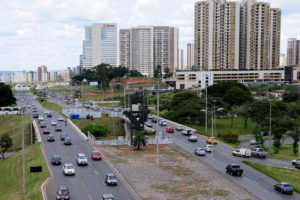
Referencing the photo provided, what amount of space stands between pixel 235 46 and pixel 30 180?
6574 inches

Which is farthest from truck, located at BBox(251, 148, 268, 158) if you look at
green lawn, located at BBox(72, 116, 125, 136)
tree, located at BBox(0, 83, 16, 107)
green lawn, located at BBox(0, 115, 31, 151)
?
tree, located at BBox(0, 83, 16, 107)

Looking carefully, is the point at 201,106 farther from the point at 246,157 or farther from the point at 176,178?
the point at 176,178

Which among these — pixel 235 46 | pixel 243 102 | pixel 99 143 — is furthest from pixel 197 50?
pixel 99 143

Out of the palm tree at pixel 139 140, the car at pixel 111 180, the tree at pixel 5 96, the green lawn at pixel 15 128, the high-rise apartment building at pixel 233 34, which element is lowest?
the green lawn at pixel 15 128

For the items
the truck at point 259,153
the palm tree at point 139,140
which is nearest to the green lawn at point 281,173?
the truck at point 259,153

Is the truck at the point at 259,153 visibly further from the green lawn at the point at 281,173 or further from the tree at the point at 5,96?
the tree at the point at 5,96

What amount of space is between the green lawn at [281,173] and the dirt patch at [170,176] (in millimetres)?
5342

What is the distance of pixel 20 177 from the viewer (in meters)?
40.1

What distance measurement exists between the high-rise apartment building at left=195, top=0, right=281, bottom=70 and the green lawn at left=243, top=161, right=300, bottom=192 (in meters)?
141

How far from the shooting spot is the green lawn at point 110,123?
278 feet

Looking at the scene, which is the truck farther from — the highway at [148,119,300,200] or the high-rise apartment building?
the high-rise apartment building

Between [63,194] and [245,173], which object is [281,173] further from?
[63,194]

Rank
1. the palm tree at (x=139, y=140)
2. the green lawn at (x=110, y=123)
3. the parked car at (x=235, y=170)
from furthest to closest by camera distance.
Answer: the green lawn at (x=110, y=123), the palm tree at (x=139, y=140), the parked car at (x=235, y=170)

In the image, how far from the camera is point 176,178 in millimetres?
37031
